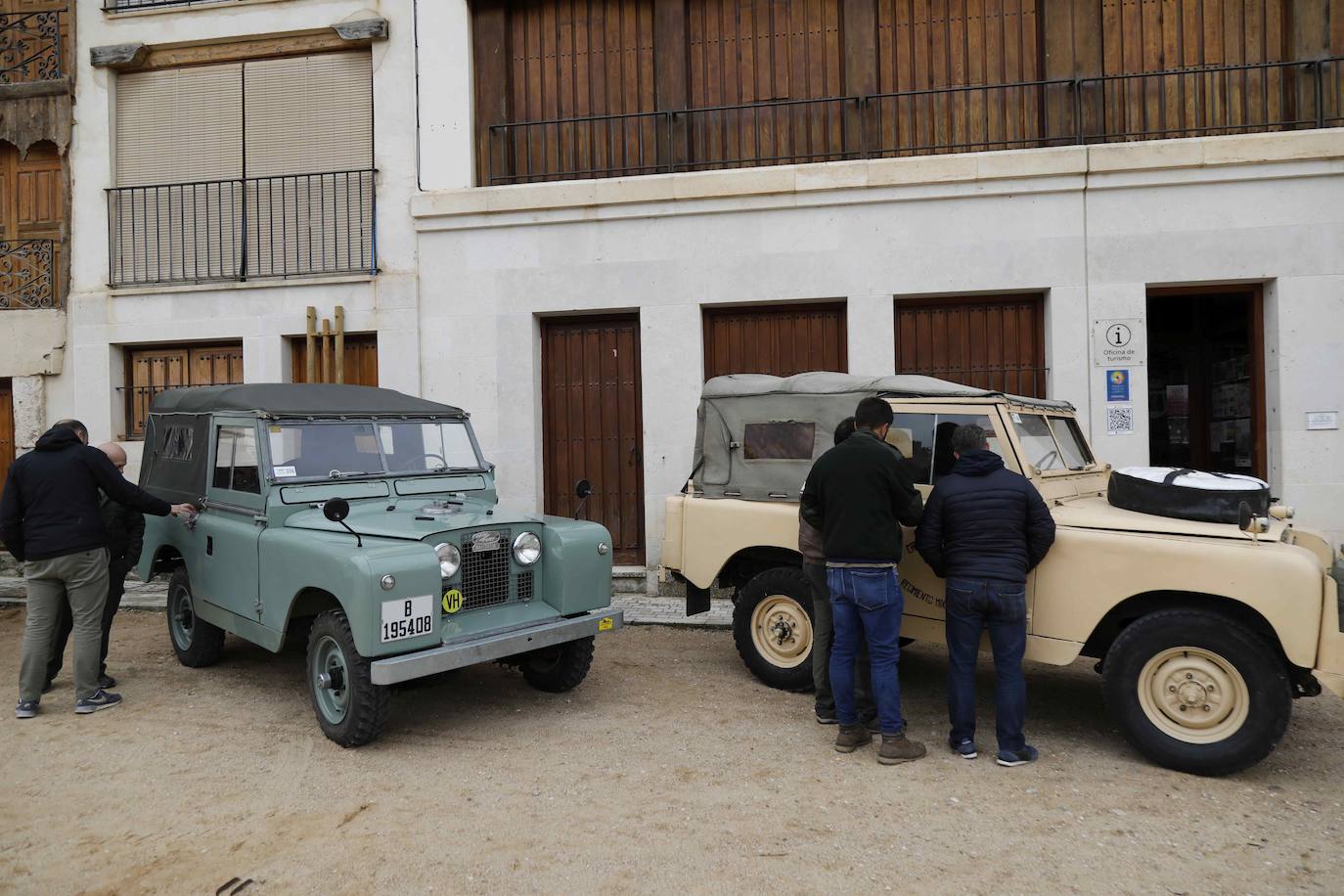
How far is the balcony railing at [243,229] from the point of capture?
10617 mm

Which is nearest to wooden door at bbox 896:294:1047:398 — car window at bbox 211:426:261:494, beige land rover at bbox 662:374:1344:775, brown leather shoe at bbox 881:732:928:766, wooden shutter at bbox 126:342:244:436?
beige land rover at bbox 662:374:1344:775

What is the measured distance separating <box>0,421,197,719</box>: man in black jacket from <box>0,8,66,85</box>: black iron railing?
27.5 feet

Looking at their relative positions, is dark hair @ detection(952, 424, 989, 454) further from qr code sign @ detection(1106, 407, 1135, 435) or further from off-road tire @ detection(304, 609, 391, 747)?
qr code sign @ detection(1106, 407, 1135, 435)

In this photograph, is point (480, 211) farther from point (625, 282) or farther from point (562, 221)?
point (625, 282)

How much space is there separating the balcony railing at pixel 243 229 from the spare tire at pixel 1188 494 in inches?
338

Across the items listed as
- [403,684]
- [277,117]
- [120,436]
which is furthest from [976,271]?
[120,436]

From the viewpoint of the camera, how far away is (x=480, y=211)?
10.0 m

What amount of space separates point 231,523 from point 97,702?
1419mm

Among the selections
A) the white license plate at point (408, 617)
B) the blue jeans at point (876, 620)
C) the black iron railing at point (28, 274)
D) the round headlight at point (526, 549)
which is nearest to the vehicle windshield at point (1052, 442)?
the blue jeans at point (876, 620)

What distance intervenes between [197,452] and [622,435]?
4.73m

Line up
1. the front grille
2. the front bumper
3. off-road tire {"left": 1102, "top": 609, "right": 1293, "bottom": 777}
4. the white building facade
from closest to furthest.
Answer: off-road tire {"left": 1102, "top": 609, "right": 1293, "bottom": 777}
the front bumper
the front grille
the white building facade

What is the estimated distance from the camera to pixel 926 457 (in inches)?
213

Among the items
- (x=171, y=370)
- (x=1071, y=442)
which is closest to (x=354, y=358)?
(x=171, y=370)

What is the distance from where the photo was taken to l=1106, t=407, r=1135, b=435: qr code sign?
886 cm
